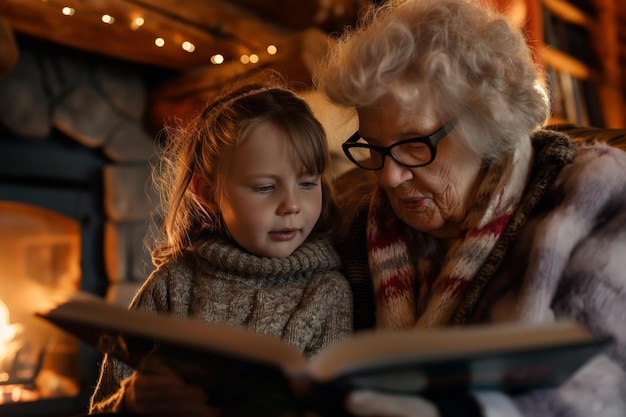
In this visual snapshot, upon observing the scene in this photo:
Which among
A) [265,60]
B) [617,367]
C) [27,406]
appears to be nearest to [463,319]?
[617,367]

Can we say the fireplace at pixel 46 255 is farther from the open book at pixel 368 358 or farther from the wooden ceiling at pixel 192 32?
the open book at pixel 368 358

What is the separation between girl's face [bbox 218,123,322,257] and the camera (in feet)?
4.42

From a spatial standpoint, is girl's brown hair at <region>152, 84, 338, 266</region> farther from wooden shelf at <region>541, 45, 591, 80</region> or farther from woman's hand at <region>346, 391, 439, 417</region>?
wooden shelf at <region>541, 45, 591, 80</region>

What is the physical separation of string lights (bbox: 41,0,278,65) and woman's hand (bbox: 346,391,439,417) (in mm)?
2190

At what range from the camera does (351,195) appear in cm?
166

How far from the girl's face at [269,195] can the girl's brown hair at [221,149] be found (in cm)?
2

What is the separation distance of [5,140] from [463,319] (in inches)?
91.2

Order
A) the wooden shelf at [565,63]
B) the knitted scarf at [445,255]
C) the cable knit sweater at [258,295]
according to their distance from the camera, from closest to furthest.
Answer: the knitted scarf at [445,255] → the cable knit sweater at [258,295] → the wooden shelf at [565,63]

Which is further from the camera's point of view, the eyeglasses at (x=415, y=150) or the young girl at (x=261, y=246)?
the young girl at (x=261, y=246)

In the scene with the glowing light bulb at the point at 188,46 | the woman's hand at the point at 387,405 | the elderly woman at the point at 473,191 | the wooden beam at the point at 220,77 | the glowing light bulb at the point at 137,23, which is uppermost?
the glowing light bulb at the point at 137,23

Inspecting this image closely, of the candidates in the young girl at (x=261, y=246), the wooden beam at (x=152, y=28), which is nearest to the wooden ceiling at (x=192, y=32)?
the wooden beam at (x=152, y=28)

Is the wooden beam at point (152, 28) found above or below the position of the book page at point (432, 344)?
above

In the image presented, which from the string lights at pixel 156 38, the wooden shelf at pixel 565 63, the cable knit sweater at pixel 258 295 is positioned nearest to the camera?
the cable knit sweater at pixel 258 295

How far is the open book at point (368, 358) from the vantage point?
0.62 meters
